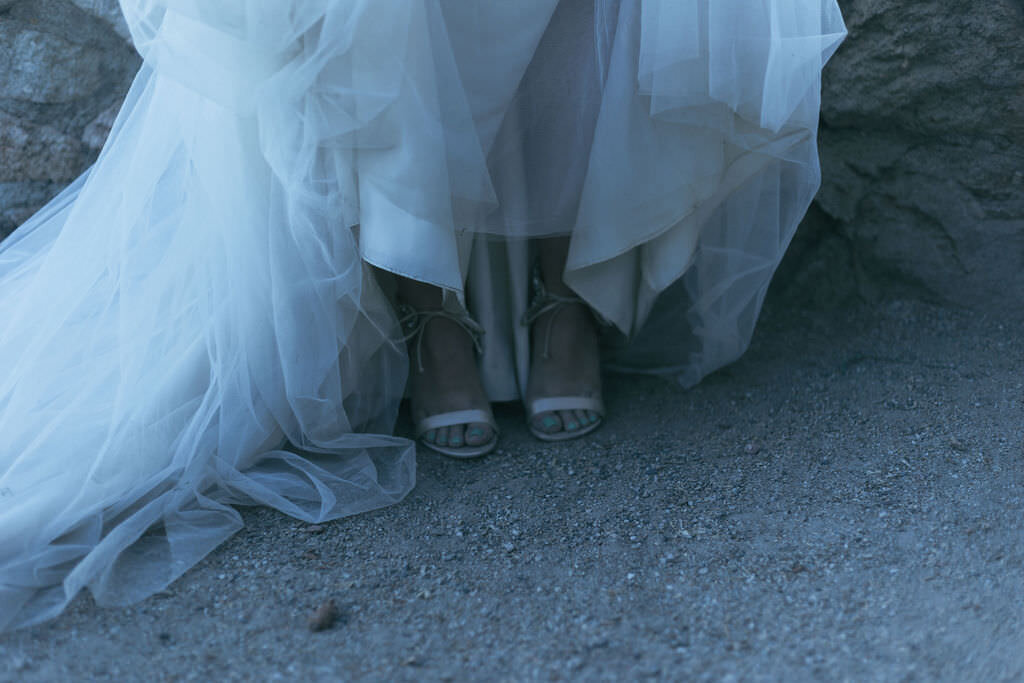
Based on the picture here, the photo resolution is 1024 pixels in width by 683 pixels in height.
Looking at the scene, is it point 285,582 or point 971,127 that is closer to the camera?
point 285,582

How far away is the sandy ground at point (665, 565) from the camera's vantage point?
906 mm

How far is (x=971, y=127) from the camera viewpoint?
1.53 m

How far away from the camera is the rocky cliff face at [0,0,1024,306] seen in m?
1.49

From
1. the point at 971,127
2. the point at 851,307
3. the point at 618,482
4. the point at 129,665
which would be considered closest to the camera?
the point at 129,665

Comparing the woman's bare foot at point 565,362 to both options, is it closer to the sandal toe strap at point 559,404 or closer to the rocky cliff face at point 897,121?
the sandal toe strap at point 559,404

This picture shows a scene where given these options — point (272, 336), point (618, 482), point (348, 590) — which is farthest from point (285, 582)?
point (618, 482)

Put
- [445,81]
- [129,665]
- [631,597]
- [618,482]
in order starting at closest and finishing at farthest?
[129,665]
[631,597]
[445,81]
[618,482]

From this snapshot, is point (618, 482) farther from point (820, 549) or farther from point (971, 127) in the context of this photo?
point (971, 127)

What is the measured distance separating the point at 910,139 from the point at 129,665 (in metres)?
1.41

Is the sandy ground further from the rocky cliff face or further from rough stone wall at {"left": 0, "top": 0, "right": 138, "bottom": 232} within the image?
rough stone wall at {"left": 0, "top": 0, "right": 138, "bottom": 232}

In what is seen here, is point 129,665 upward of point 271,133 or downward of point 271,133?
downward


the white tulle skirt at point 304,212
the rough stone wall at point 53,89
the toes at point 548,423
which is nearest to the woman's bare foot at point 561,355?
the toes at point 548,423

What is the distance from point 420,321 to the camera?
4.68ft

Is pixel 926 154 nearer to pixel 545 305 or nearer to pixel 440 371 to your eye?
pixel 545 305
